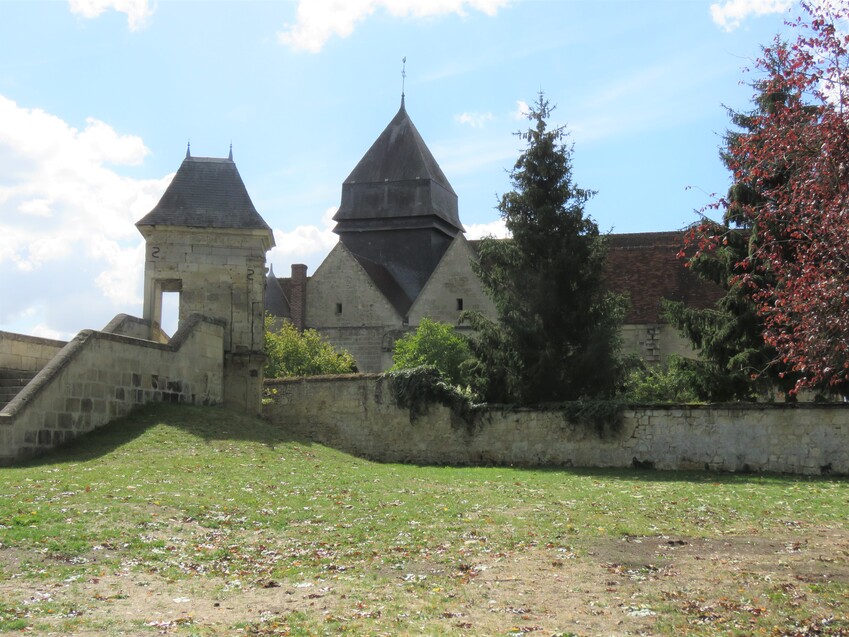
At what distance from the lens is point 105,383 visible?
15359mm

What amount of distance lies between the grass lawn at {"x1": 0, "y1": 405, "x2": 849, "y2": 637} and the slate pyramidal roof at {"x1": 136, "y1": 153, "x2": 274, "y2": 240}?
6.69 meters

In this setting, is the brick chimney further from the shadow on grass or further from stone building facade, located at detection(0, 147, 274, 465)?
the shadow on grass

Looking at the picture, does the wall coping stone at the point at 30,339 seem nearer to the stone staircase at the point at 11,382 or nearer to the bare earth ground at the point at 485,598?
the stone staircase at the point at 11,382

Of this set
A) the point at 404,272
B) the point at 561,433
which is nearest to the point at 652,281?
the point at 404,272

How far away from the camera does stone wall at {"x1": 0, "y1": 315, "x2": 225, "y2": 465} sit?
13.5 m

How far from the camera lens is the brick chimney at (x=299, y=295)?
41.0 meters

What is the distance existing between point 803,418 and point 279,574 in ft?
40.4

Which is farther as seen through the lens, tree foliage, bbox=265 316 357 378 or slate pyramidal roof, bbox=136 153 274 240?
tree foliage, bbox=265 316 357 378

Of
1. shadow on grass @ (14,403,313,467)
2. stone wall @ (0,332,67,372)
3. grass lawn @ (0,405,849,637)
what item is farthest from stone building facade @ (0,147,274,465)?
grass lawn @ (0,405,849,637)

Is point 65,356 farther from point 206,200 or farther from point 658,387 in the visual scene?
point 658,387

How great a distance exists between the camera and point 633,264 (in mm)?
37156

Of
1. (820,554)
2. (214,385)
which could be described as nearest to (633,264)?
(214,385)

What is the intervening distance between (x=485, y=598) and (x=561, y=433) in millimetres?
12363

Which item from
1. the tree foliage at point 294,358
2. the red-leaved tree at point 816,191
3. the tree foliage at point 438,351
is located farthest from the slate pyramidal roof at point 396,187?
the red-leaved tree at point 816,191
